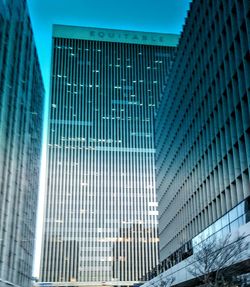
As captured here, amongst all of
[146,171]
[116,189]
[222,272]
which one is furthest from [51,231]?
[222,272]

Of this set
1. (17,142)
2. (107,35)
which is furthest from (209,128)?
(107,35)

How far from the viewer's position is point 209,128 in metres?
46.7

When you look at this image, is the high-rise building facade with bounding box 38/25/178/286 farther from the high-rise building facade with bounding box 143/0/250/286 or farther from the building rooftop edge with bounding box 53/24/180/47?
the high-rise building facade with bounding box 143/0/250/286

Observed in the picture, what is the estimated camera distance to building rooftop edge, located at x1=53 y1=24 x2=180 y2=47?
18650 centimetres

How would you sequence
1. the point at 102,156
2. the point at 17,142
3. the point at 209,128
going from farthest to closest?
the point at 102,156, the point at 17,142, the point at 209,128

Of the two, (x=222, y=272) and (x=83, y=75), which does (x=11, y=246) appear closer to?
(x=222, y=272)

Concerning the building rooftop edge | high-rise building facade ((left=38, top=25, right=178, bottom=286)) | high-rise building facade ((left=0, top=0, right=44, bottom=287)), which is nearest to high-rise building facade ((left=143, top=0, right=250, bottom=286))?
high-rise building facade ((left=0, top=0, right=44, bottom=287))

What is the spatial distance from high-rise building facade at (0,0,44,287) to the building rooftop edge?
372ft

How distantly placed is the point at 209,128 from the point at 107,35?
489 feet

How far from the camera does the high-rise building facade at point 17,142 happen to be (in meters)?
53.3

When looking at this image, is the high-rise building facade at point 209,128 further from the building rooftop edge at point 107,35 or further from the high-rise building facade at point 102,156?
the building rooftop edge at point 107,35

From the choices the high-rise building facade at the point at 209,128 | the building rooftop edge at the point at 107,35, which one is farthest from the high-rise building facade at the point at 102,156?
the high-rise building facade at the point at 209,128

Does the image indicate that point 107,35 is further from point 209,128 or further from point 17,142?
point 209,128

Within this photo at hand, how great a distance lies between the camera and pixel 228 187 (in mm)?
39938
